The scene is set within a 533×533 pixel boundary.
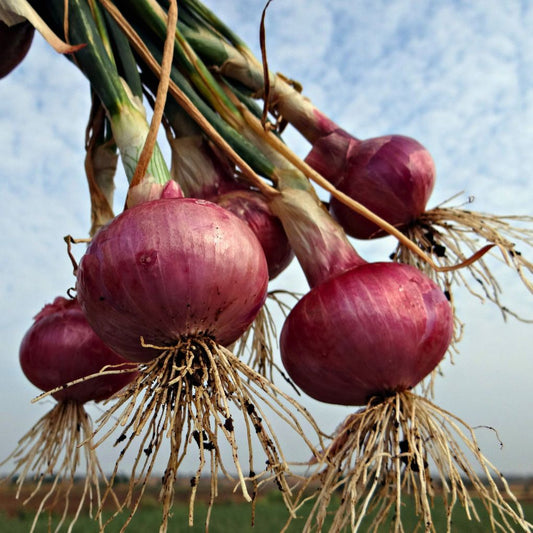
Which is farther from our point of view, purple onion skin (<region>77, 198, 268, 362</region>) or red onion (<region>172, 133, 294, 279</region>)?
red onion (<region>172, 133, 294, 279</region>)

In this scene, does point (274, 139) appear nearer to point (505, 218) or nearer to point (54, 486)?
point (505, 218)

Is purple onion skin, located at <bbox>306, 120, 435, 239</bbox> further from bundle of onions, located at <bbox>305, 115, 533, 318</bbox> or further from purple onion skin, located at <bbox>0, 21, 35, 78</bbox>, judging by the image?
purple onion skin, located at <bbox>0, 21, 35, 78</bbox>

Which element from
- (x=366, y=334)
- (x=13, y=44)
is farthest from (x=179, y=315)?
(x=13, y=44)

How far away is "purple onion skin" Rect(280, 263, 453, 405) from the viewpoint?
2.65ft

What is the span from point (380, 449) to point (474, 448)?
0.16 meters

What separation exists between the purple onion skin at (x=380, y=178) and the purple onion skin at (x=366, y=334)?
0.29 m

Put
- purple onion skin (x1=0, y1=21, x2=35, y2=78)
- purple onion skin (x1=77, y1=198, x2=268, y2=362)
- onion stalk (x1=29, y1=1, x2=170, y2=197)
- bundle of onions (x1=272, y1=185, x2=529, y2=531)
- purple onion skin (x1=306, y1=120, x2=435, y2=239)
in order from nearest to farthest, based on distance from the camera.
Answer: purple onion skin (x1=77, y1=198, x2=268, y2=362) < bundle of onions (x1=272, y1=185, x2=529, y2=531) < onion stalk (x1=29, y1=1, x2=170, y2=197) < purple onion skin (x1=306, y1=120, x2=435, y2=239) < purple onion skin (x1=0, y1=21, x2=35, y2=78)

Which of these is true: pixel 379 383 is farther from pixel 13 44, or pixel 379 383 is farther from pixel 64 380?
pixel 13 44

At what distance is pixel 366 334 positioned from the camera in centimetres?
80

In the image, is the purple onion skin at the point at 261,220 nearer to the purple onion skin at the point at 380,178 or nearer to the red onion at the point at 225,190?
the red onion at the point at 225,190

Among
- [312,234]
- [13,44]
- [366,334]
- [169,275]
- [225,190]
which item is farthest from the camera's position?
[13,44]

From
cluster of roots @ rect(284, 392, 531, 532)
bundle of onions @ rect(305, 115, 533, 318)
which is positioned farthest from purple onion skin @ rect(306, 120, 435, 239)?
cluster of roots @ rect(284, 392, 531, 532)

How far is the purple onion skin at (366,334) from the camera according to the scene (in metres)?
0.81

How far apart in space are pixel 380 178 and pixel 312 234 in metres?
0.24
